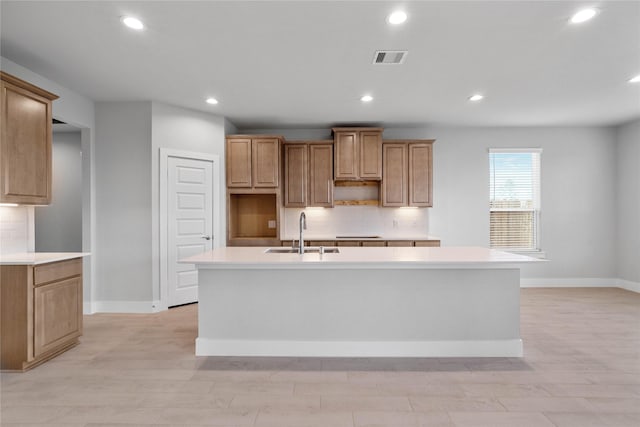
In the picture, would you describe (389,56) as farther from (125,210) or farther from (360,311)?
(125,210)

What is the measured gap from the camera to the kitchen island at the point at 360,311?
3062 millimetres

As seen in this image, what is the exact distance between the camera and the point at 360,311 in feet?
10.1

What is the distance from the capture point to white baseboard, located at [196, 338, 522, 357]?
10.00ft

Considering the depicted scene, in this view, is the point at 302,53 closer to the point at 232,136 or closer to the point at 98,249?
the point at 232,136

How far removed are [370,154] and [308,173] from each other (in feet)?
3.39

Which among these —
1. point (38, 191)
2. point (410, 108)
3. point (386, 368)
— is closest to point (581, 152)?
point (410, 108)

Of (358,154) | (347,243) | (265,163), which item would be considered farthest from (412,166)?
(265,163)

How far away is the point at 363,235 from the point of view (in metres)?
5.94

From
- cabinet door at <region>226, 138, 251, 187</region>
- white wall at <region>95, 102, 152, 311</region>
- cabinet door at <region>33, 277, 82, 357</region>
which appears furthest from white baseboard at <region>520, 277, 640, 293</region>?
cabinet door at <region>33, 277, 82, 357</region>

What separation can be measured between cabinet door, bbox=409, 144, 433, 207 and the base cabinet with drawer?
4665 millimetres

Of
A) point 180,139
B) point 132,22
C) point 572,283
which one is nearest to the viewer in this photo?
point 132,22

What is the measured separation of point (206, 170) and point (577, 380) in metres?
4.76

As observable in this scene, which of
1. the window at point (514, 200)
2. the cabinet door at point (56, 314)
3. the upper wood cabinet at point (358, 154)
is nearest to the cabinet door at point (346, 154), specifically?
the upper wood cabinet at point (358, 154)

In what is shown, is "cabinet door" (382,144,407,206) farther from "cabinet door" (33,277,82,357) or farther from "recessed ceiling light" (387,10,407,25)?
"cabinet door" (33,277,82,357)
